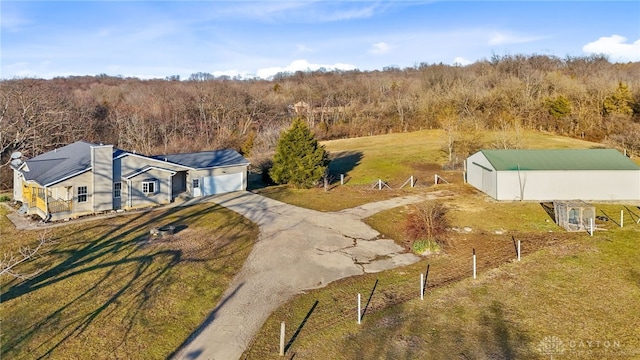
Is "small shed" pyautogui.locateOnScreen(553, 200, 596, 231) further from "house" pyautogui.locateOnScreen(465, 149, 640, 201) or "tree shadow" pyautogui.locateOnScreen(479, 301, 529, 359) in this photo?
"tree shadow" pyautogui.locateOnScreen(479, 301, 529, 359)

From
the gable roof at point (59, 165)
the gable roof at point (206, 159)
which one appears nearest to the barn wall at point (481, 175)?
the gable roof at point (206, 159)

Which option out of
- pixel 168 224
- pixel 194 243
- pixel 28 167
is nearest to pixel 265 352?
pixel 194 243

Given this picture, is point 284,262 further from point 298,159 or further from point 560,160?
point 560,160

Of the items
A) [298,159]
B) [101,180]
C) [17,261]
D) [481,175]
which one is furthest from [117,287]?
[481,175]

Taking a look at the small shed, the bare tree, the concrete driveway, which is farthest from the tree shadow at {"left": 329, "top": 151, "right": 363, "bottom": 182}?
the bare tree

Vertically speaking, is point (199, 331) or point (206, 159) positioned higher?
point (206, 159)
